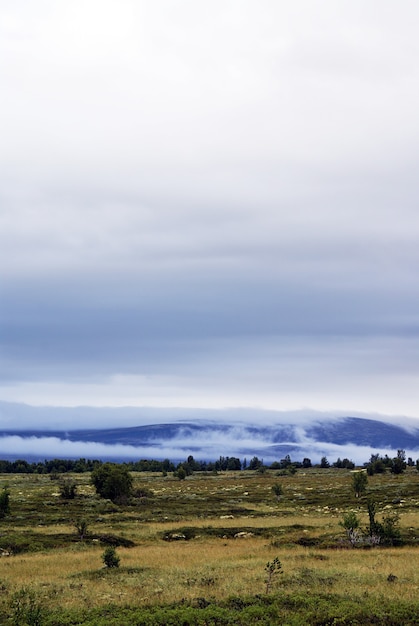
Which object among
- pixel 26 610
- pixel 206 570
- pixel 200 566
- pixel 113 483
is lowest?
pixel 113 483

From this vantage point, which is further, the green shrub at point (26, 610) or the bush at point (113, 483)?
the bush at point (113, 483)

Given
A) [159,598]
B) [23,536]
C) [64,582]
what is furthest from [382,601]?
[23,536]

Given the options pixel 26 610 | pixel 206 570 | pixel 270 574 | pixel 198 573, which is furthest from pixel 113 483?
pixel 26 610

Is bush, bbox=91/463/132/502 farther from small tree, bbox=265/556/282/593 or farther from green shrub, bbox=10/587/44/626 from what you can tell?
green shrub, bbox=10/587/44/626

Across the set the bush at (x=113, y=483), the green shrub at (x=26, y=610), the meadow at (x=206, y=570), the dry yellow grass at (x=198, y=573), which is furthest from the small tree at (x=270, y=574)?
the bush at (x=113, y=483)

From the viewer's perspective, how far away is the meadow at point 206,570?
76.5 feet

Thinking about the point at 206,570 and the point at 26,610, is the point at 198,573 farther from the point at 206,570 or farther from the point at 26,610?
the point at 26,610

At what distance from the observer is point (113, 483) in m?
83.0

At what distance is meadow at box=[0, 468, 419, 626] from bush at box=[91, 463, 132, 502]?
44.7 ft

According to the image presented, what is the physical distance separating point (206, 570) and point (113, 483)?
5298 cm

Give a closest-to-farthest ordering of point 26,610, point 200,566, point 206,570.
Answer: point 26,610 < point 206,570 < point 200,566

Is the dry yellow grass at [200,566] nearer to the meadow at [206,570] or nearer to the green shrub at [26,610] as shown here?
the meadow at [206,570]

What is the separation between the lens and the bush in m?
83.1

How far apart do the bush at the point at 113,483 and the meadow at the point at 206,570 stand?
1361 cm
